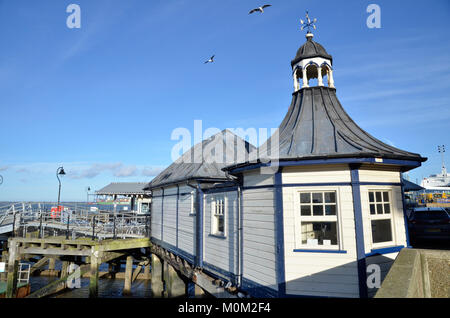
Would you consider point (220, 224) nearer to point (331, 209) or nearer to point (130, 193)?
point (331, 209)

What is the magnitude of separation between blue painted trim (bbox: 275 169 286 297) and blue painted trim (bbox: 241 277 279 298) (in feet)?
0.95

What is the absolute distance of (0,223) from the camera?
21.9 m

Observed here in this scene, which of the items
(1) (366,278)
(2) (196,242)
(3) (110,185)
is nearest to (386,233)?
(1) (366,278)

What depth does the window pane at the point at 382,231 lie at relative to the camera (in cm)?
805

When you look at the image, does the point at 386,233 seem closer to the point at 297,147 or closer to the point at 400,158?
the point at 400,158

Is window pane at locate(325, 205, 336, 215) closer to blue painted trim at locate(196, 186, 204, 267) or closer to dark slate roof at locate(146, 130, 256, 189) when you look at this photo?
dark slate roof at locate(146, 130, 256, 189)

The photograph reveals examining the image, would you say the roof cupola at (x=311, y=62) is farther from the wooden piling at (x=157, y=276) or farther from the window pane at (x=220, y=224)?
the wooden piling at (x=157, y=276)

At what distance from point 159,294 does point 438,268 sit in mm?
16559

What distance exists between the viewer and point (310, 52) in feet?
31.1

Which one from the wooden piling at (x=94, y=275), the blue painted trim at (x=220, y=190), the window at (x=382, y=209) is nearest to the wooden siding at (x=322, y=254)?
the window at (x=382, y=209)

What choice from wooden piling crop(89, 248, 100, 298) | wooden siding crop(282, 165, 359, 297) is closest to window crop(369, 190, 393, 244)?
wooden siding crop(282, 165, 359, 297)

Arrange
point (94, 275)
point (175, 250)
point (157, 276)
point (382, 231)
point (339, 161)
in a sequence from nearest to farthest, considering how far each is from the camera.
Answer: point (339, 161) < point (382, 231) < point (175, 250) < point (94, 275) < point (157, 276)

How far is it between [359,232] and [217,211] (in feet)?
16.7

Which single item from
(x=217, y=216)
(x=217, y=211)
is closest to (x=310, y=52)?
(x=217, y=211)
